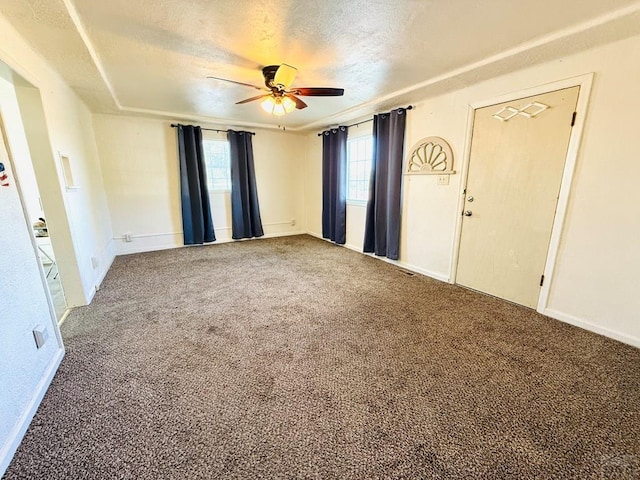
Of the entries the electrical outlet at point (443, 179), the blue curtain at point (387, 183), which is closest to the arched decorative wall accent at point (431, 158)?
the electrical outlet at point (443, 179)

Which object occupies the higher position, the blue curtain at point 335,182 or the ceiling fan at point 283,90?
the ceiling fan at point 283,90

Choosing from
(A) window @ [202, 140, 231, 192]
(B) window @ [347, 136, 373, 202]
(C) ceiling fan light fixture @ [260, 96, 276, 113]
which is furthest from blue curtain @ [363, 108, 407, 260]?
(A) window @ [202, 140, 231, 192]

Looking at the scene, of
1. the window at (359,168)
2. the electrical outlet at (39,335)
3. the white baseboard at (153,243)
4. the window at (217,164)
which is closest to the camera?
the electrical outlet at (39,335)

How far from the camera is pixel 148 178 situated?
14.7ft

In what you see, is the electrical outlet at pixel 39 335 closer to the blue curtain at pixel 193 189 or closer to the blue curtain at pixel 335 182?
the blue curtain at pixel 193 189

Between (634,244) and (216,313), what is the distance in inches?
133

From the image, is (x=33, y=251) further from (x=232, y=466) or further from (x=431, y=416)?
(x=431, y=416)

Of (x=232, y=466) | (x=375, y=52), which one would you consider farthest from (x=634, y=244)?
(x=232, y=466)

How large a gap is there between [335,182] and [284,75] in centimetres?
266

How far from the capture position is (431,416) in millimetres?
1435

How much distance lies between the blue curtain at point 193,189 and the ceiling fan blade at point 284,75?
278 cm

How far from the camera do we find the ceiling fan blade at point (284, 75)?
219cm

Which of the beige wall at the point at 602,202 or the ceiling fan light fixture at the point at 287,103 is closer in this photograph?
the beige wall at the point at 602,202

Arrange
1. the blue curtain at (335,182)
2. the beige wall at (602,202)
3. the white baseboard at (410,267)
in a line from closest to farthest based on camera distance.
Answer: the beige wall at (602,202), the white baseboard at (410,267), the blue curtain at (335,182)
